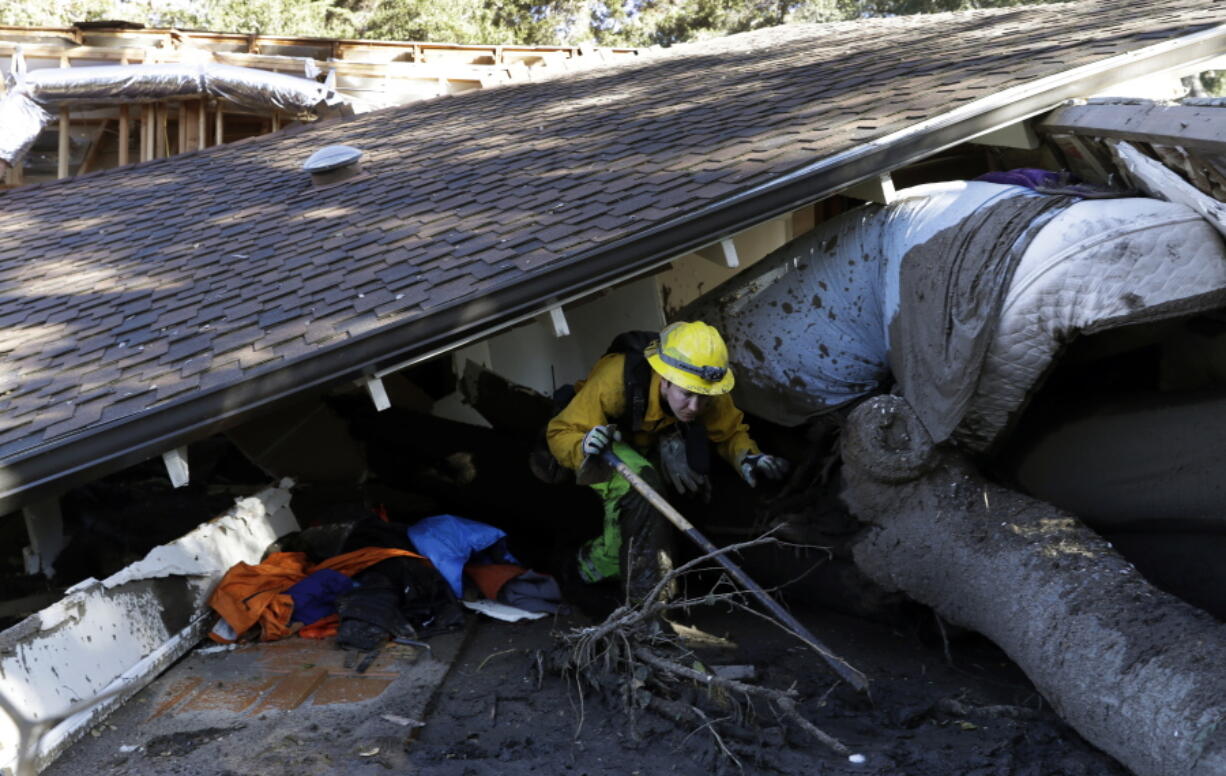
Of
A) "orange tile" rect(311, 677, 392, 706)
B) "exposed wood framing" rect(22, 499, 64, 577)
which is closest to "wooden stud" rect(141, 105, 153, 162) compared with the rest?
"exposed wood framing" rect(22, 499, 64, 577)

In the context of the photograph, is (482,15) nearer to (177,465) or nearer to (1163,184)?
(177,465)

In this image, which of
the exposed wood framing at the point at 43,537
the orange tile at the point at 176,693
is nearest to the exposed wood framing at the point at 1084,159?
the orange tile at the point at 176,693

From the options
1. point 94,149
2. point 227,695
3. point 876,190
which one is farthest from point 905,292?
point 94,149

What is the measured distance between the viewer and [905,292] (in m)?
4.68

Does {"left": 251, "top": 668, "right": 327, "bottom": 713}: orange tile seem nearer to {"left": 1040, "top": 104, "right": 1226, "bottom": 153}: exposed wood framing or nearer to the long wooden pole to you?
the long wooden pole

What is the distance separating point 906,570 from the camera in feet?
14.6

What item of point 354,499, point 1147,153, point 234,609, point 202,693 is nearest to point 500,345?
point 354,499

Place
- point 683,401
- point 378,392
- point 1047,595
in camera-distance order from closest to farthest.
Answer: point 1047,595
point 378,392
point 683,401

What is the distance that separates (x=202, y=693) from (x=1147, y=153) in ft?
14.5

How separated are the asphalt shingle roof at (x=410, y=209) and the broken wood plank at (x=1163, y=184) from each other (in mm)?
775

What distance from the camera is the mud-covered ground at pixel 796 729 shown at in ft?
11.5

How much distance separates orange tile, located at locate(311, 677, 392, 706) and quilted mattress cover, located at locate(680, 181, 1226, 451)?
7.97ft

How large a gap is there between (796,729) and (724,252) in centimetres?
220

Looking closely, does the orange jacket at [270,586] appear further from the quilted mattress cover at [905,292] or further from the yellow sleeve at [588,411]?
the quilted mattress cover at [905,292]
